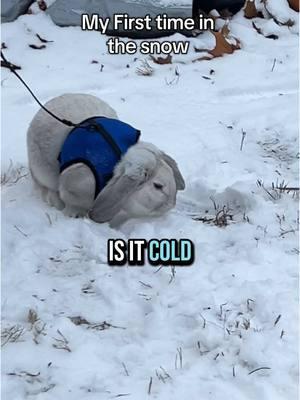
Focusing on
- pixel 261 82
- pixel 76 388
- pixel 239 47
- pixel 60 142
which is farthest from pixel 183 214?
pixel 239 47

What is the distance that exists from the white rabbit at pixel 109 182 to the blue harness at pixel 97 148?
0.08 feet

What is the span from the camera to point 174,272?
3111mm

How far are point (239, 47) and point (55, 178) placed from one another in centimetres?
260

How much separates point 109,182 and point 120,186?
57mm

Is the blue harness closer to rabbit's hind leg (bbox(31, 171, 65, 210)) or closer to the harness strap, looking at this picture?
the harness strap

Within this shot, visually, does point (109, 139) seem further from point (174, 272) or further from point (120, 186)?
point (174, 272)

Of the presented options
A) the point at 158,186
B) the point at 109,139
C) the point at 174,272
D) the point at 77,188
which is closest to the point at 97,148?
the point at 109,139

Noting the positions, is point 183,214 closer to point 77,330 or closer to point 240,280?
point 240,280

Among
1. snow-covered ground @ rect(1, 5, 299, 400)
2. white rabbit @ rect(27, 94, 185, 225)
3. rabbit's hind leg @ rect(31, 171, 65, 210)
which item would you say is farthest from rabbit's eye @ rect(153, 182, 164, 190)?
rabbit's hind leg @ rect(31, 171, 65, 210)

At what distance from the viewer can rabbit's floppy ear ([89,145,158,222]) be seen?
11.4 feet

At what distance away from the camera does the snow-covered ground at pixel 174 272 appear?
2.54 metres

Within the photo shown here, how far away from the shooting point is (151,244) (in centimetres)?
337

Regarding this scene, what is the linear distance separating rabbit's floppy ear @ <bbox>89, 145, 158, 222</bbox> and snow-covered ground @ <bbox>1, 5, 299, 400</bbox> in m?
0.06

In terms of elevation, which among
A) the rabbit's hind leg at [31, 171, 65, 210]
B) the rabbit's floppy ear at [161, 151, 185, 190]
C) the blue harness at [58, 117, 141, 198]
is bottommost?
the rabbit's hind leg at [31, 171, 65, 210]
